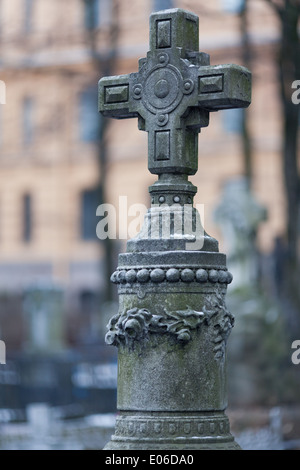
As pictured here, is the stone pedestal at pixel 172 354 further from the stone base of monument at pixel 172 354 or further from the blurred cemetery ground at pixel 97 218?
the blurred cemetery ground at pixel 97 218

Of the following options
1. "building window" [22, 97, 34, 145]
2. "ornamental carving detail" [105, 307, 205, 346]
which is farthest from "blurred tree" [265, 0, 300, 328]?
"building window" [22, 97, 34, 145]

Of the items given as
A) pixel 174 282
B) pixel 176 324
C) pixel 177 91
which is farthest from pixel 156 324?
pixel 177 91

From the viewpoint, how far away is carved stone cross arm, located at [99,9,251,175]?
7027 millimetres

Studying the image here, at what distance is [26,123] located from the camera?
170 ft

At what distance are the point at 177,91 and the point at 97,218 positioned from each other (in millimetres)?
34320

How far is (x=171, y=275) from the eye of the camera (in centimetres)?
684

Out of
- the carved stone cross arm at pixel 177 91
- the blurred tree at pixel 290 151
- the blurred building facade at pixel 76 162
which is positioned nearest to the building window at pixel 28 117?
the blurred building facade at pixel 76 162

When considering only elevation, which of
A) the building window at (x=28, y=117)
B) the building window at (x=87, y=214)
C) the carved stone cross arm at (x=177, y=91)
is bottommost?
the carved stone cross arm at (x=177, y=91)

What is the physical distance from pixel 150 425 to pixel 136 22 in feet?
133

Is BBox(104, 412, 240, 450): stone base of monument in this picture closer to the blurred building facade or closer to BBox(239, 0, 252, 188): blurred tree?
BBox(239, 0, 252, 188): blurred tree

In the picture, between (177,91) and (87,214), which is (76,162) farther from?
(177,91)

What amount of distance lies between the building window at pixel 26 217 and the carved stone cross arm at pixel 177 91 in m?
46.9

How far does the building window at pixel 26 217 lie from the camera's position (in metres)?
54.0
